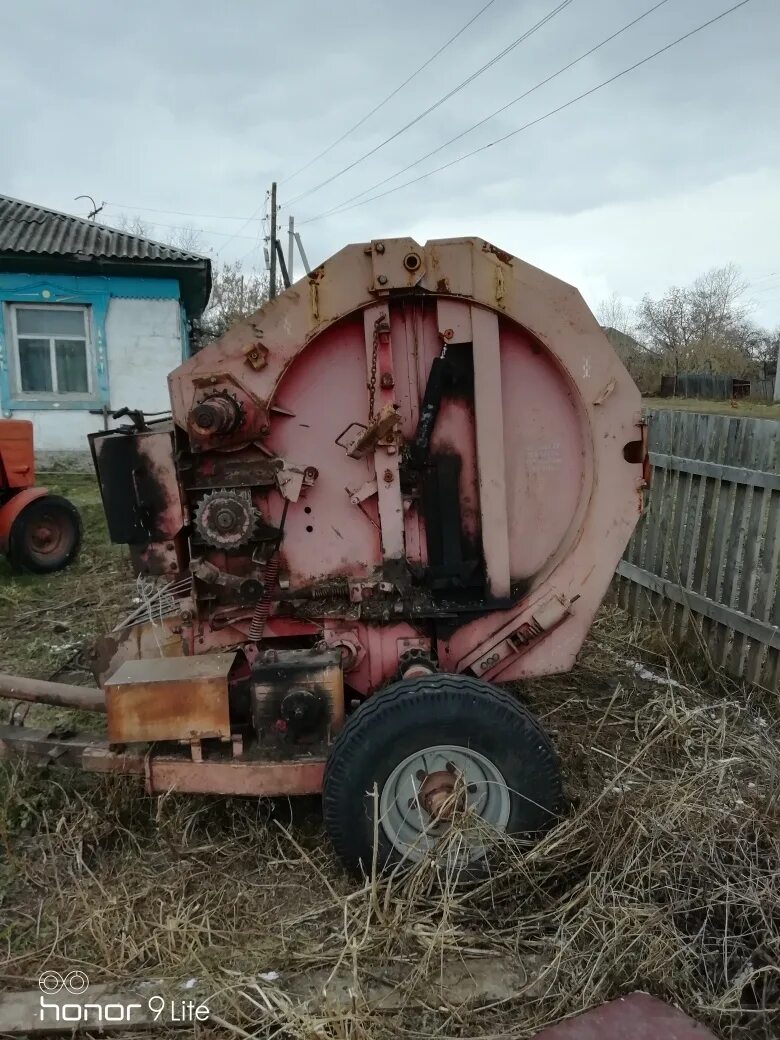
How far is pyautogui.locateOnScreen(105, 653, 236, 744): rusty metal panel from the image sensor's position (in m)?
2.67

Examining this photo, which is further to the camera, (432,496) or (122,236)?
(122,236)

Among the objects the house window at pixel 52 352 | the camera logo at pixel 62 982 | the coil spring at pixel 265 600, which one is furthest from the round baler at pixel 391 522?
the house window at pixel 52 352

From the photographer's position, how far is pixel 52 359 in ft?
40.7

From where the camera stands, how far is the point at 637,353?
162 feet

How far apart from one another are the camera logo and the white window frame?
37.8 ft

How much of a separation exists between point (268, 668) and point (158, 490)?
30.6 inches

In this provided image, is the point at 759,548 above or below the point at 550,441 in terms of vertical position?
below

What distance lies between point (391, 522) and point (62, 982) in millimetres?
1826

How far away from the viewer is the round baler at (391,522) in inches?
103

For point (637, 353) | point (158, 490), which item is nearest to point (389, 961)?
point (158, 490)

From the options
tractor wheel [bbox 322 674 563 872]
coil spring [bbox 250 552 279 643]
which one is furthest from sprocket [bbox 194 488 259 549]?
tractor wheel [bbox 322 674 563 872]

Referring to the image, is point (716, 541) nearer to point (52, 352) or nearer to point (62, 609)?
point (62, 609)

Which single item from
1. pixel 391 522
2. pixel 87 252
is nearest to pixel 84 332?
pixel 87 252

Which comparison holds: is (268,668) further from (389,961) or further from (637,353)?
(637,353)
